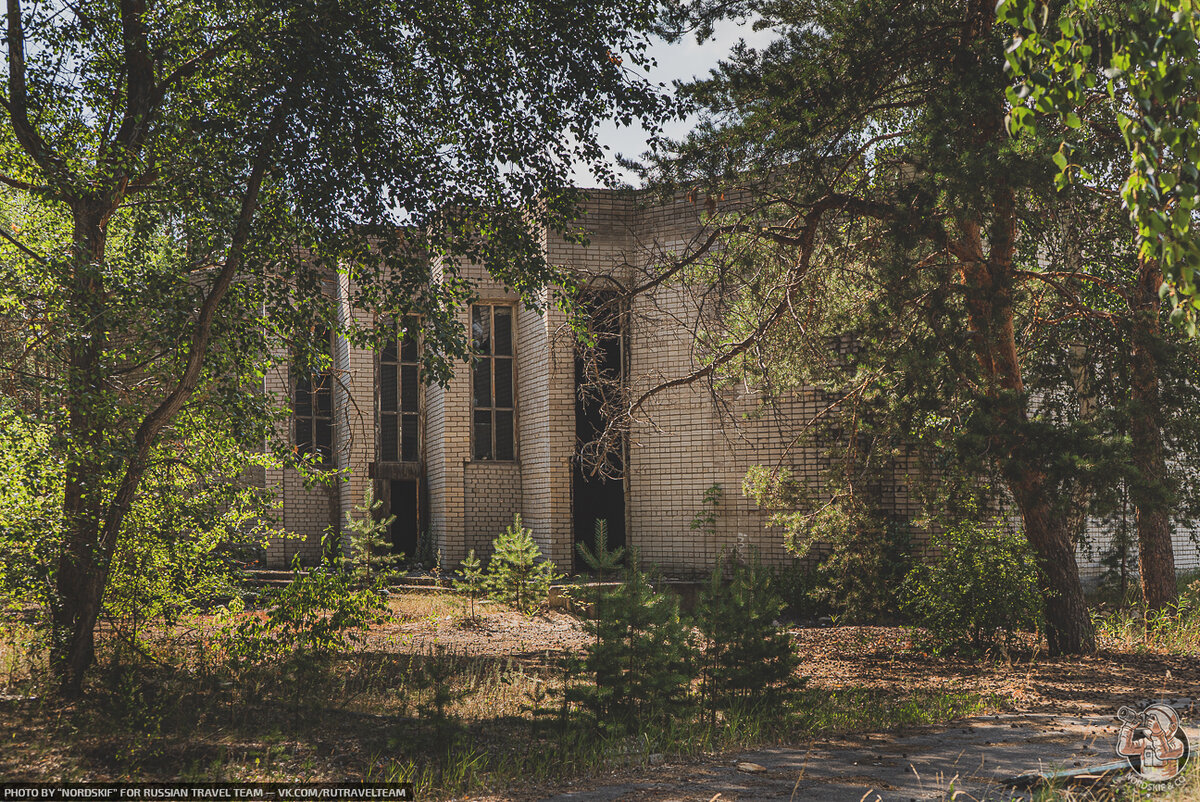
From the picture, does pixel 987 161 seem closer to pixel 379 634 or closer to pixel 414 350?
pixel 379 634

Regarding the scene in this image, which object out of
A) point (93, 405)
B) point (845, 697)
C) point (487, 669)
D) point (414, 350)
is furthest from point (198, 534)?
point (414, 350)

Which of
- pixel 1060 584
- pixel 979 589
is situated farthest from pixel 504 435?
pixel 1060 584

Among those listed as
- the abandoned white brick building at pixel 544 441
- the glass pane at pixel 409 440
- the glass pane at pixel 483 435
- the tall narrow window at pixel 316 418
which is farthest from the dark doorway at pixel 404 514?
the glass pane at pixel 483 435

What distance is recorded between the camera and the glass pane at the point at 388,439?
59.8 ft

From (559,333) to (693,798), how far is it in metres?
5.73

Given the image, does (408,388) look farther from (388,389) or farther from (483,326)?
(483,326)

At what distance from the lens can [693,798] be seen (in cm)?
467

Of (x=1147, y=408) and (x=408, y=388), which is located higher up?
(x=408, y=388)

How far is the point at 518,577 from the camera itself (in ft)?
40.4

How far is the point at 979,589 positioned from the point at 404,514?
42.4 feet

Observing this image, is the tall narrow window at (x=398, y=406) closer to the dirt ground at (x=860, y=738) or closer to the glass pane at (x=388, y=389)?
the glass pane at (x=388, y=389)

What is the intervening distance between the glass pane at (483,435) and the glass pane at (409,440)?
275 centimetres


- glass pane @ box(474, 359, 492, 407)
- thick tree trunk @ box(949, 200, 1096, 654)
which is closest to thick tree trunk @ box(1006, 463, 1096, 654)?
thick tree trunk @ box(949, 200, 1096, 654)

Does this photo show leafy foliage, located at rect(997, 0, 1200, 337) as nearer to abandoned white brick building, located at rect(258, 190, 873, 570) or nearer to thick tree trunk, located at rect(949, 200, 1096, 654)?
thick tree trunk, located at rect(949, 200, 1096, 654)
